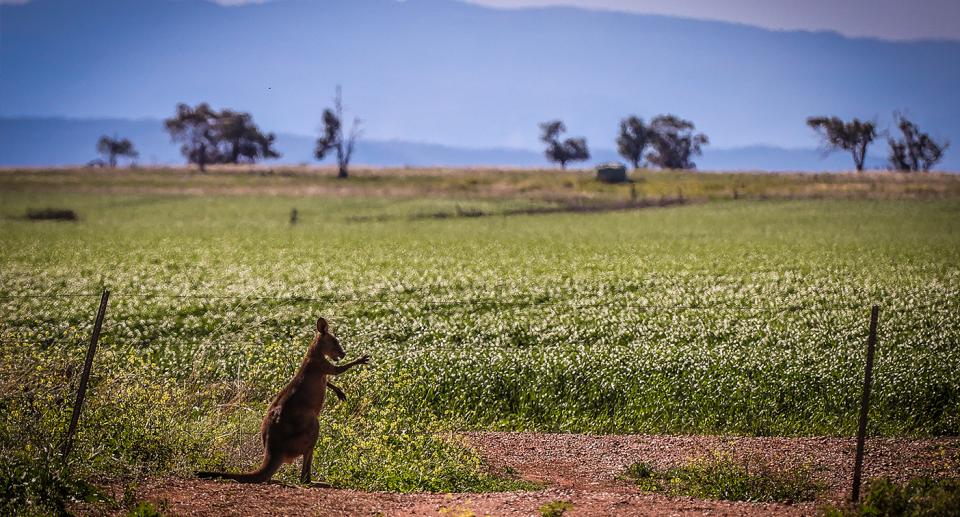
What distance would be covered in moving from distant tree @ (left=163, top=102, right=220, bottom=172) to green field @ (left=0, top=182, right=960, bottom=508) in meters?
103

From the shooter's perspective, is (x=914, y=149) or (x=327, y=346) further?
(x=914, y=149)

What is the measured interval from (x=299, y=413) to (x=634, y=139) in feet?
482

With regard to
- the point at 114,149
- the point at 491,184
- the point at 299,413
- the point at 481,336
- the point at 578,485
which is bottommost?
the point at 578,485

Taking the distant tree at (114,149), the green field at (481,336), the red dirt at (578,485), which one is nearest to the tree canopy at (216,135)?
the distant tree at (114,149)

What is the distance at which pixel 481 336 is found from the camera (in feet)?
60.1

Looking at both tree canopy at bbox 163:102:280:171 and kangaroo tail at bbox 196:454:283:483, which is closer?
kangaroo tail at bbox 196:454:283:483

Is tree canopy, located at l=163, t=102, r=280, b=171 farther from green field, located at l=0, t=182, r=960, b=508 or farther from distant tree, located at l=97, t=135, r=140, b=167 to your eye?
green field, located at l=0, t=182, r=960, b=508

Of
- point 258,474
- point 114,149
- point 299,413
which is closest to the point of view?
point 258,474

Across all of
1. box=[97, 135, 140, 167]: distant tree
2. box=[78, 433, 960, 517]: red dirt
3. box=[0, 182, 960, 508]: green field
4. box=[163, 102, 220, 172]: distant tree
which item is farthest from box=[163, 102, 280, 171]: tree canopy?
box=[78, 433, 960, 517]: red dirt

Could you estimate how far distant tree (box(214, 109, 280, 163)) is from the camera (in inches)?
5561

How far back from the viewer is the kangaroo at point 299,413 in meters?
7.01

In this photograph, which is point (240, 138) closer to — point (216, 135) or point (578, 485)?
point (216, 135)

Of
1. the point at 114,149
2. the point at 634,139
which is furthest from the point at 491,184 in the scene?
the point at 114,149

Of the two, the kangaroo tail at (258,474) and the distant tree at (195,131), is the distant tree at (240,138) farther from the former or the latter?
the kangaroo tail at (258,474)
